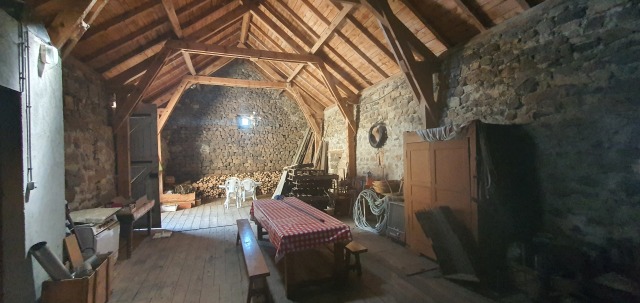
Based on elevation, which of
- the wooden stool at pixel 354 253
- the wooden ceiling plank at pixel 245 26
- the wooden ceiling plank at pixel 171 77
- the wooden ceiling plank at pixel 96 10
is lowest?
the wooden stool at pixel 354 253

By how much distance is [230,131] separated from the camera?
31.3 feet

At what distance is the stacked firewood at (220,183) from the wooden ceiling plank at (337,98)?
4.08 metres

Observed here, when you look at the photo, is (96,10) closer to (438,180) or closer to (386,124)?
(438,180)

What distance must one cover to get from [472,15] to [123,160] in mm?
6478

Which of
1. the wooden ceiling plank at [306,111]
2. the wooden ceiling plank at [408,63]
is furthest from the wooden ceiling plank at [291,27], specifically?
the wooden ceiling plank at [306,111]

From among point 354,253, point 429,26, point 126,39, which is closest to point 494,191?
point 354,253

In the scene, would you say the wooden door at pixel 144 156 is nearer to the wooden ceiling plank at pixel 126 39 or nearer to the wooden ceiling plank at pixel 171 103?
the wooden ceiling plank at pixel 126 39

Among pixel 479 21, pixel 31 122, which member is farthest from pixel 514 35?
pixel 31 122

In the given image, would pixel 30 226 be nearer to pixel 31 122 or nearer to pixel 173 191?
pixel 31 122

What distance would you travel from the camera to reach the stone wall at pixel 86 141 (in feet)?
12.2

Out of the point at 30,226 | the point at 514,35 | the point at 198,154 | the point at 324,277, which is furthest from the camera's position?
the point at 198,154

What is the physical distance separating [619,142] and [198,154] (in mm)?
9685

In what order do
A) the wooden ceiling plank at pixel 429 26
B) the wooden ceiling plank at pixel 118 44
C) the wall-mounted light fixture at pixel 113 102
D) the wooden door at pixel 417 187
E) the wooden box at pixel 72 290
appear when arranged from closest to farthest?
the wooden box at pixel 72 290 → the wooden door at pixel 417 187 → the wooden ceiling plank at pixel 429 26 → the wooden ceiling plank at pixel 118 44 → the wall-mounted light fixture at pixel 113 102

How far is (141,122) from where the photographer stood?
18.1 ft
